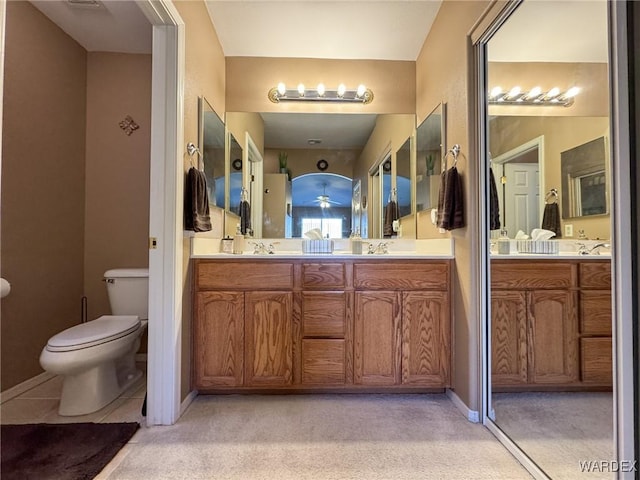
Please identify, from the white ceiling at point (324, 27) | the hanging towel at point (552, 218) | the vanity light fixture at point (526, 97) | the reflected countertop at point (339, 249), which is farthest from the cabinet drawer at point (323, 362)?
the white ceiling at point (324, 27)

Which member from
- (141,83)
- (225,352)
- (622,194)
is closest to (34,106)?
(141,83)

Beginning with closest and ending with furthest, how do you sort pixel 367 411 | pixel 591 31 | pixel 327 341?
1. pixel 591 31
2. pixel 367 411
3. pixel 327 341

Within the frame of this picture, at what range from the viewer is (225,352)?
1.99m

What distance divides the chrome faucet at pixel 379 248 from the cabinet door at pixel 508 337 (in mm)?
945

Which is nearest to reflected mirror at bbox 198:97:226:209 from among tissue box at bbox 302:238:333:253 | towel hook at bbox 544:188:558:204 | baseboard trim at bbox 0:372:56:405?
tissue box at bbox 302:238:333:253

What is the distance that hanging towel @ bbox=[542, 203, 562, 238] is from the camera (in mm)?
1667

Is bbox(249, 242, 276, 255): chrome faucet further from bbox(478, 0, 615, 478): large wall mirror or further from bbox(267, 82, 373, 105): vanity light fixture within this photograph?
bbox(478, 0, 615, 478): large wall mirror

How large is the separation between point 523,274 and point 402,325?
0.73 meters

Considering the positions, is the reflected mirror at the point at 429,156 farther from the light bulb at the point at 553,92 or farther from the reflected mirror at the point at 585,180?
the reflected mirror at the point at 585,180

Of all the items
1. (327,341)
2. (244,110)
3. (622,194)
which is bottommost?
(327,341)

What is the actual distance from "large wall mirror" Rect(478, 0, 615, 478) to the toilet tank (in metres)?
2.25

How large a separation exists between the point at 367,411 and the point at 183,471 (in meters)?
0.99

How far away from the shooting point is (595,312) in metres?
1.36

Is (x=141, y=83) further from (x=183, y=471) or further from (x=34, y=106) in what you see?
(x=183, y=471)
